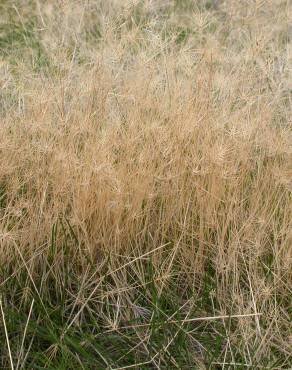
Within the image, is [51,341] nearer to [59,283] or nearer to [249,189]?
[59,283]

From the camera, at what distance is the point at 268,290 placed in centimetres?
187

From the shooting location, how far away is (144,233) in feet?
6.66

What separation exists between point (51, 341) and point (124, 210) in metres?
0.43

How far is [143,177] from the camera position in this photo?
2021mm

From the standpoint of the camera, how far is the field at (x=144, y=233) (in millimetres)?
1825

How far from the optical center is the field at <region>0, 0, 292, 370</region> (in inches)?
71.9

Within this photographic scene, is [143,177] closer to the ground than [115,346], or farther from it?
farther from it

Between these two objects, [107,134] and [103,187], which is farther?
[107,134]

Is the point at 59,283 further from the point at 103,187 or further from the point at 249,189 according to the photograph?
the point at 249,189

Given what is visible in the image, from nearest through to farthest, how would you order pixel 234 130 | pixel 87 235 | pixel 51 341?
pixel 51 341, pixel 87 235, pixel 234 130

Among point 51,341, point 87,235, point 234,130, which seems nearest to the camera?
point 51,341

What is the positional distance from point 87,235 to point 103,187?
0.14m

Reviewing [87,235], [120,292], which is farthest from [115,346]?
[87,235]

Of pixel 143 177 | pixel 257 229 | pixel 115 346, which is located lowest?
pixel 115 346
